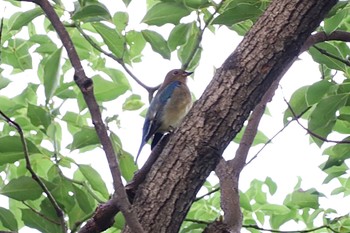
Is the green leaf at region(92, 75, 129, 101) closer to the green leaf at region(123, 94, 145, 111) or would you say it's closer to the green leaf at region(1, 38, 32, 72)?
the green leaf at region(123, 94, 145, 111)

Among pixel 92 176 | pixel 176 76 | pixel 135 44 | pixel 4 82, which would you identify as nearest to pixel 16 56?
pixel 4 82

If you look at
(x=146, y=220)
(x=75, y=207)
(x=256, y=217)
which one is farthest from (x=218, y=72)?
(x=256, y=217)

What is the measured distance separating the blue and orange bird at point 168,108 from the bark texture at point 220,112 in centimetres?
101

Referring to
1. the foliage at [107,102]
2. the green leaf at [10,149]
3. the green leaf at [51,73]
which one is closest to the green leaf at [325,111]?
the foliage at [107,102]

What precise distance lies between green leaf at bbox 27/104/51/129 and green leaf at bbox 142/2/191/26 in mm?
499

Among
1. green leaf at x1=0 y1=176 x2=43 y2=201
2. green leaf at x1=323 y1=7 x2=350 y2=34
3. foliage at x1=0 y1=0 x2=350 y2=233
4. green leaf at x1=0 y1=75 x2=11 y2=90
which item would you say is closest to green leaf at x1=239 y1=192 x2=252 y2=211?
foliage at x1=0 y1=0 x2=350 y2=233

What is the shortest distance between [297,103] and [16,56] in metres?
1.16

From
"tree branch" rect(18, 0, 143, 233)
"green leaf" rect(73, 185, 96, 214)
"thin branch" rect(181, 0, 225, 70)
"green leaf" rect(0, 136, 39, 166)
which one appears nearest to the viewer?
"tree branch" rect(18, 0, 143, 233)

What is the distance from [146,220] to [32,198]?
1.67 ft

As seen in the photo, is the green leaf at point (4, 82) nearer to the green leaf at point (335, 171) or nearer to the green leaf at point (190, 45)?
the green leaf at point (190, 45)

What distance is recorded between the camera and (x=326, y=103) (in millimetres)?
2600

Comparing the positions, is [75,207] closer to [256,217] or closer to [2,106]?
[2,106]

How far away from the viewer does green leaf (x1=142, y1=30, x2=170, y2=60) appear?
2.78 m

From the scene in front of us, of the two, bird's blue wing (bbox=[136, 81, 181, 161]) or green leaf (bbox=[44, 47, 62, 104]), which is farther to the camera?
bird's blue wing (bbox=[136, 81, 181, 161])
